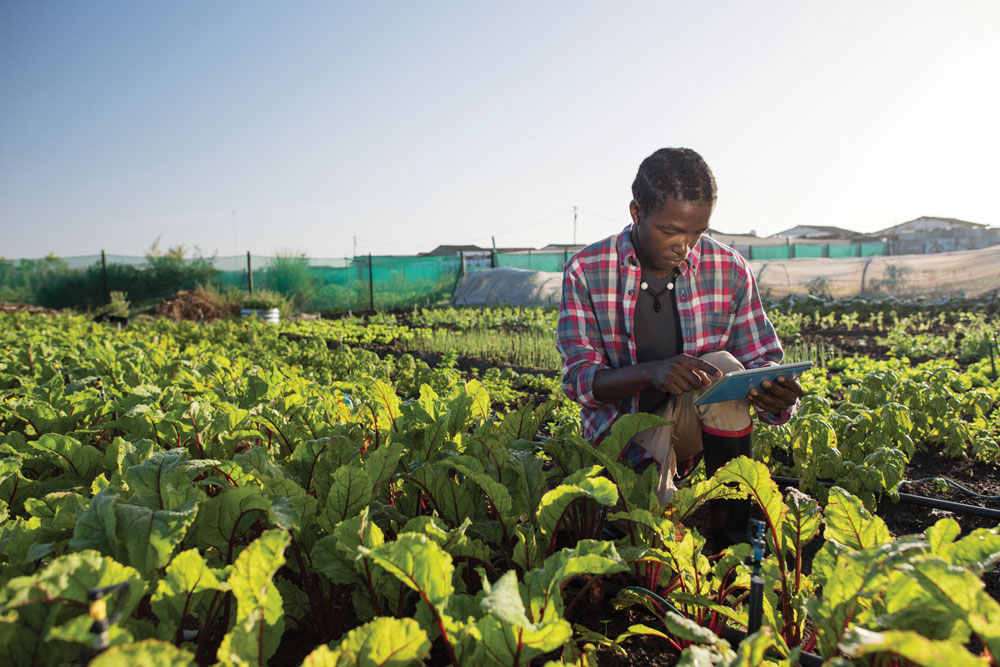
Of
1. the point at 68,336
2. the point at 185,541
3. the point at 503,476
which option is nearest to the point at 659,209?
the point at 503,476

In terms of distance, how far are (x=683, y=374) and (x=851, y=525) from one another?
835 mm

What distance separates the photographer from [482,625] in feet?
3.20

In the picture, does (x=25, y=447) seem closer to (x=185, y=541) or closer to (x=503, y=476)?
(x=185, y=541)

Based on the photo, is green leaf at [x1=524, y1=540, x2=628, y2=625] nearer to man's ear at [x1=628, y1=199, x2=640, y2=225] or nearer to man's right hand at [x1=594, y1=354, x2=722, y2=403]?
man's right hand at [x1=594, y1=354, x2=722, y2=403]

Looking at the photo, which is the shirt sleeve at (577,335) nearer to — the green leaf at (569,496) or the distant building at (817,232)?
the green leaf at (569,496)

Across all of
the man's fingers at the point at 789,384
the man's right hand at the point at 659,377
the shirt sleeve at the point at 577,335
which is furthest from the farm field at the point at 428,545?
the man's fingers at the point at 789,384

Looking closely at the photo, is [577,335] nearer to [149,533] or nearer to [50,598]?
[149,533]

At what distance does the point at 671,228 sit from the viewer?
2.16 m

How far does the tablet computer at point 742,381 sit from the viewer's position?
1.93 m

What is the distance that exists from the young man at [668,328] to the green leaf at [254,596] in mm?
1414

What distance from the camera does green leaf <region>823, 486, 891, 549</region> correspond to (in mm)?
1199

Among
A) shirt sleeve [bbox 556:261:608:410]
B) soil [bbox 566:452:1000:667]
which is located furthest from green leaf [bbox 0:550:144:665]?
shirt sleeve [bbox 556:261:608:410]

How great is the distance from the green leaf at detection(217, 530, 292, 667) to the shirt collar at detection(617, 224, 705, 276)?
1803 millimetres

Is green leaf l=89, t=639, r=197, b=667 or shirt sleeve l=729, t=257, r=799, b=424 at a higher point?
shirt sleeve l=729, t=257, r=799, b=424
